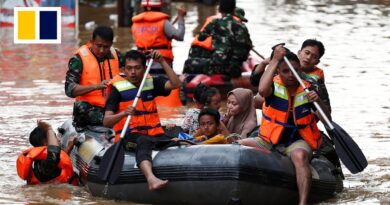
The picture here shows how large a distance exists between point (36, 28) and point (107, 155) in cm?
1401

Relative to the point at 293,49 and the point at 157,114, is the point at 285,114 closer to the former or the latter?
the point at 157,114

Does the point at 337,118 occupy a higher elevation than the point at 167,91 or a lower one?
lower

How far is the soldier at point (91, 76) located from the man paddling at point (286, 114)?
6.05ft

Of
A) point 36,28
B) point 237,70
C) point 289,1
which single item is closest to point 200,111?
point 237,70

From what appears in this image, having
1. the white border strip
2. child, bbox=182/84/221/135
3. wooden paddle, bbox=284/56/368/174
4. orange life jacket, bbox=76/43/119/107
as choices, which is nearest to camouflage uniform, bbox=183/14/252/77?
orange life jacket, bbox=76/43/119/107

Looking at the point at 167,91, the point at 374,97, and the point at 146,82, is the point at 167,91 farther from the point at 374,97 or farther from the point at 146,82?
the point at 374,97

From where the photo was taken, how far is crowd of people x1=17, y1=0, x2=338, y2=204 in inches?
412

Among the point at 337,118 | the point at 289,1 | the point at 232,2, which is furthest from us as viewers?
the point at 289,1

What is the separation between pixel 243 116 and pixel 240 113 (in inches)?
2.7

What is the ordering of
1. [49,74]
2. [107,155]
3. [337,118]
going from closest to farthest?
[107,155] → [337,118] → [49,74]

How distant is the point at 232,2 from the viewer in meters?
16.5

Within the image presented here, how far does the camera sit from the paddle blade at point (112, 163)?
1029cm

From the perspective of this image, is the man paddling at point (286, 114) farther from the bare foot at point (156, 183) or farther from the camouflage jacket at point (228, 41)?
the camouflage jacket at point (228, 41)

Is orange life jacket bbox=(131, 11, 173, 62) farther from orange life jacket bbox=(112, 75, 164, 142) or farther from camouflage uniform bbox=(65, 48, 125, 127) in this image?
orange life jacket bbox=(112, 75, 164, 142)
